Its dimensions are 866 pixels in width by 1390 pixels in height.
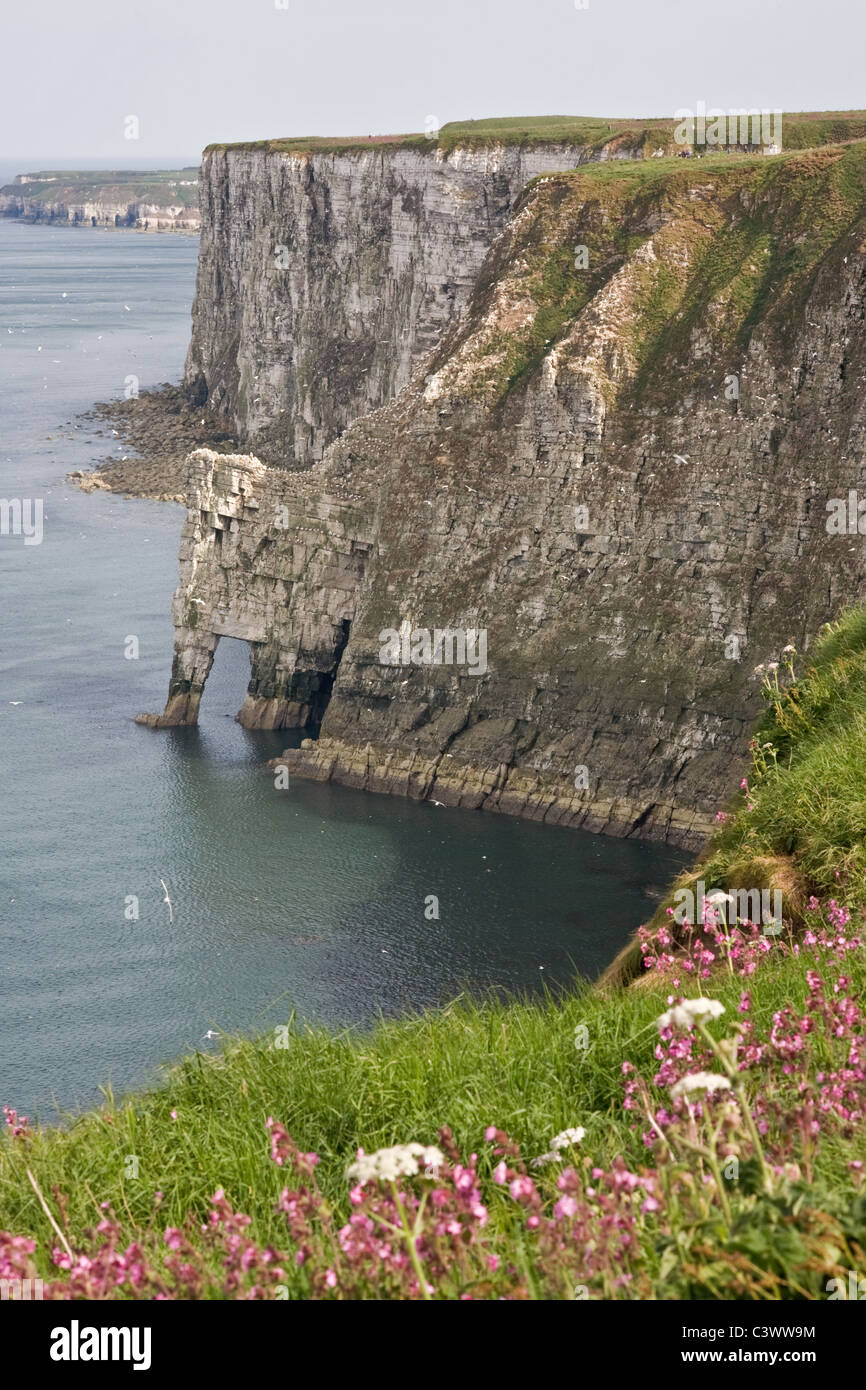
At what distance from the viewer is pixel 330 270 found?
137375 mm

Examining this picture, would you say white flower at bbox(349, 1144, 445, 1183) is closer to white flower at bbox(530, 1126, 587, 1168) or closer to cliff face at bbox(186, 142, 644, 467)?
white flower at bbox(530, 1126, 587, 1168)

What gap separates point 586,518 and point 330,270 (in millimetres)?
71258

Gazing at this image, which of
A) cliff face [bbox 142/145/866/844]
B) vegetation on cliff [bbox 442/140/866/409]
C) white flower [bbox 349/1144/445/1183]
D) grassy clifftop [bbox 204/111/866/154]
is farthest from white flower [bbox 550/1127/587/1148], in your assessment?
grassy clifftop [bbox 204/111/866/154]

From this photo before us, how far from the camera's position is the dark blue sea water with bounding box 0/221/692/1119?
4694 cm

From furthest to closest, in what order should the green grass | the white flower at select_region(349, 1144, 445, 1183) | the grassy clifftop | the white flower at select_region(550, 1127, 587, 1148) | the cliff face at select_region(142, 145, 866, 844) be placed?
1. the grassy clifftop
2. the cliff face at select_region(142, 145, 866, 844)
3. the green grass
4. the white flower at select_region(550, 1127, 587, 1148)
5. the white flower at select_region(349, 1144, 445, 1183)

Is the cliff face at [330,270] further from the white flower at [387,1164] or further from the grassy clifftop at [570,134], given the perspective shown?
the white flower at [387,1164]

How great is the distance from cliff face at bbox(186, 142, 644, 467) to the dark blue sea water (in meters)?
41.6

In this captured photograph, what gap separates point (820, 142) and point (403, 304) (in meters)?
39.6

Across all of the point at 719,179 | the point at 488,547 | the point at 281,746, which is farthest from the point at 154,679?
the point at 719,179

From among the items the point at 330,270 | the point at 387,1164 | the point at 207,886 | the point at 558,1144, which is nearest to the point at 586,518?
the point at 207,886

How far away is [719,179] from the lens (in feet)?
260

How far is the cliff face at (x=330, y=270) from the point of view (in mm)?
117000

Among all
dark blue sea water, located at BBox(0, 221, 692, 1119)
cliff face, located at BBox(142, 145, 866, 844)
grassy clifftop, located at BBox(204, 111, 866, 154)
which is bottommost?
dark blue sea water, located at BBox(0, 221, 692, 1119)

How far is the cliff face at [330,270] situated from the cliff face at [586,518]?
96.4 ft
